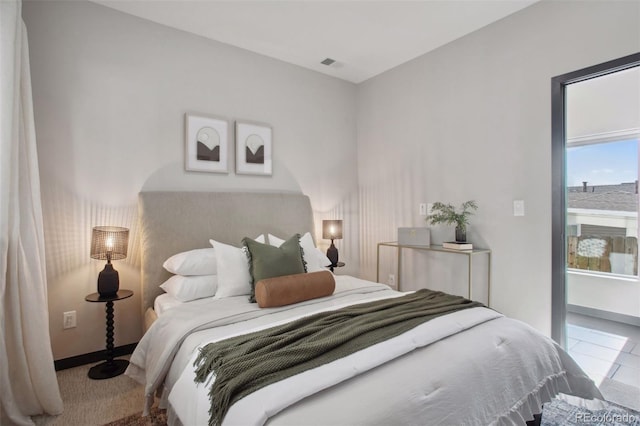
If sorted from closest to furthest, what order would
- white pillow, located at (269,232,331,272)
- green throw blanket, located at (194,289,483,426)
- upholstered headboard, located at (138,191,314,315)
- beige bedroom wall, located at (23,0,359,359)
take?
green throw blanket, located at (194,289,483,426) → beige bedroom wall, located at (23,0,359,359) → upholstered headboard, located at (138,191,314,315) → white pillow, located at (269,232,331,272)

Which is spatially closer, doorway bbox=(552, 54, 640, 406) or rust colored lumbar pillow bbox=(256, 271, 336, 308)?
rust colored lumbar pillow bbox=(256, 271, 336, 308)

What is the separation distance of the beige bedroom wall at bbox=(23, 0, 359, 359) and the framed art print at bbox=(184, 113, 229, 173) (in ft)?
0.21

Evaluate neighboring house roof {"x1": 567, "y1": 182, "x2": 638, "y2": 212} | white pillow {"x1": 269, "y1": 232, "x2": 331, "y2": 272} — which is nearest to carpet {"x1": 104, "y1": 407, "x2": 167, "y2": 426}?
white pillow {"x1": 269, "y1": 232, "x2": 331, "y2": 272}

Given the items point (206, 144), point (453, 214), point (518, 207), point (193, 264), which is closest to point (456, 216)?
point (453, 214)

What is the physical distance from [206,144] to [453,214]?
2310 mm

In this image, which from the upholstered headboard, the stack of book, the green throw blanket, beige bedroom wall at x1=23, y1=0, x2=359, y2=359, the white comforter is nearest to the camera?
the white comforter

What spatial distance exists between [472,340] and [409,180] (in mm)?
2255

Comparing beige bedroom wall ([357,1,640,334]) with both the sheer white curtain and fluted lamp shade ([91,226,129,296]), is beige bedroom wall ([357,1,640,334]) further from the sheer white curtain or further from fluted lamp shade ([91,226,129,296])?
the sheer white curtain

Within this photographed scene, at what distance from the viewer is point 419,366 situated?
136cm

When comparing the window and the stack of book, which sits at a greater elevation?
the window

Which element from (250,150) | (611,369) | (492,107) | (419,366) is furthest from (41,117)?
(611,369)

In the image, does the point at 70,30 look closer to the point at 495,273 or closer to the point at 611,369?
the point at 495,273

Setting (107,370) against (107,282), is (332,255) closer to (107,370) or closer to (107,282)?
(107,282)

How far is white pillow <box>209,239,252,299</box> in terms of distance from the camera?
2.40 m
